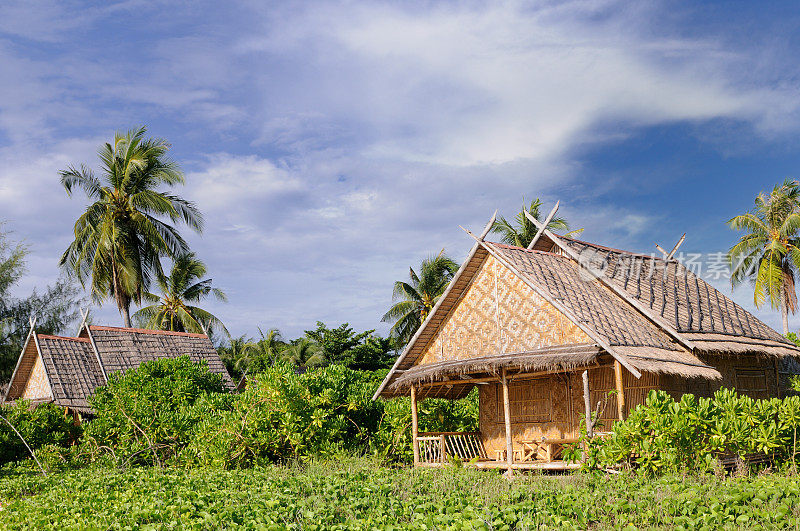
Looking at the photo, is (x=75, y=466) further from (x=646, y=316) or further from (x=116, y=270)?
(x=646, y=316)

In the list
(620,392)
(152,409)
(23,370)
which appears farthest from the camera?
(23,370)

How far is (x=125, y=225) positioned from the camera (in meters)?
24.9

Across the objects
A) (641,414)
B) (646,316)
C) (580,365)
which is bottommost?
(641,414)

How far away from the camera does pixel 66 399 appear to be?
63.2 ft

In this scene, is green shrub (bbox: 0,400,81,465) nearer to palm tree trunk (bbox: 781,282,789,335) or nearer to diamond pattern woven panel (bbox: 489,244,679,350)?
diamond pattern woven panel (bbox: 489,244,679,350)

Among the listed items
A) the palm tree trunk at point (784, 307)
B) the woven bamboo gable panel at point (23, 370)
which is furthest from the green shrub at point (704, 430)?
the palm tree trunk at point (784, 307)

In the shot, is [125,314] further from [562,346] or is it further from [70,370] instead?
[562,346]

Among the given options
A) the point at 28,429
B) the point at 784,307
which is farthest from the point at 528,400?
the point at 784,307

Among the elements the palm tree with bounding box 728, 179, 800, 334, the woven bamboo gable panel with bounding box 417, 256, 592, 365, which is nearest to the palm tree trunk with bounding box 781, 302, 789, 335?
the palm tree with bounding box 728, 179, 800, 334

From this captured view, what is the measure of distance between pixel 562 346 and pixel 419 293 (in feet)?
57.3

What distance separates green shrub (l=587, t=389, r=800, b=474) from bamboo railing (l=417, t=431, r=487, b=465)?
4.30 metres

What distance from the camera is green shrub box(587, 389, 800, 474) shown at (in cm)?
938

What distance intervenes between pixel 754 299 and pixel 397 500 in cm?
2491

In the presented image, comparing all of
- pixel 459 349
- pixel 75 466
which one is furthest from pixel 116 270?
pixel 459 349
